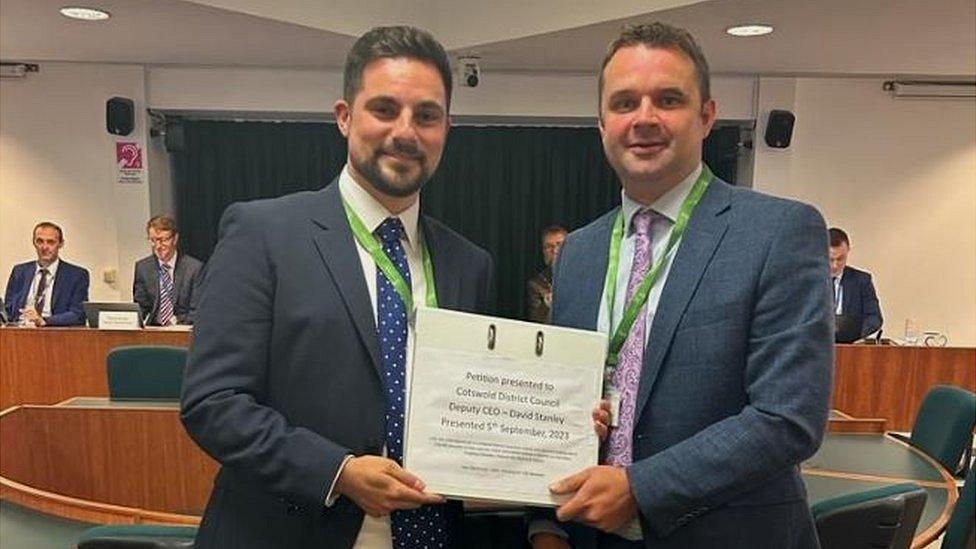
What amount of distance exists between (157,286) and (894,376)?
16.8ft

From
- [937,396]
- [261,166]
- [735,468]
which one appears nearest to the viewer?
[735,468]

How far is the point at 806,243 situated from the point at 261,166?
6468 mm

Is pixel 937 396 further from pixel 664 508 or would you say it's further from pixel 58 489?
pixel 58 489

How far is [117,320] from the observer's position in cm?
457

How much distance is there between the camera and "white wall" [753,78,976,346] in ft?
20.5

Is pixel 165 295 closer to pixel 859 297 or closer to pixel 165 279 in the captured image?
pixel 165 279

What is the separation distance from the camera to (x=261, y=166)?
699 cm

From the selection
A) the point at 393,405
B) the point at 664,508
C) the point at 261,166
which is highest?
the point at 261,166

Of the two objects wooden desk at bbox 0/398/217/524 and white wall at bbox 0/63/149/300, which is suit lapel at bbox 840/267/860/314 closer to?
wooden desk at bbox 0/398/217/524

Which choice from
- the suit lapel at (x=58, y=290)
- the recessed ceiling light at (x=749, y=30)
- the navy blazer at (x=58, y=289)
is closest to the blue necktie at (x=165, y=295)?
the navy blazer at (x=58, y=289)

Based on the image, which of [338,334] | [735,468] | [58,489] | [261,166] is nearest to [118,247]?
[261,166]

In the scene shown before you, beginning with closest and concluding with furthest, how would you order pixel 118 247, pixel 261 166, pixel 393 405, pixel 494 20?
pixel 393 405, pixel 494 20, pixel 118 247, pixel 261 166

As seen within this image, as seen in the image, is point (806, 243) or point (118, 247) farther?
point (118, 247)

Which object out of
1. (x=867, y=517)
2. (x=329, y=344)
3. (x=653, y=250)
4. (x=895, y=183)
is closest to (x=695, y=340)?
(x=653, y=250)
